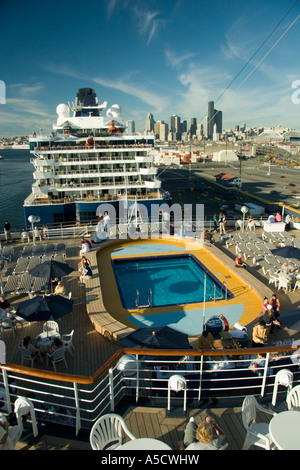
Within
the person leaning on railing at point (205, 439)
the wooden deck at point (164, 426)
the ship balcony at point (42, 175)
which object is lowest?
the wooden deck at point (164, 426)

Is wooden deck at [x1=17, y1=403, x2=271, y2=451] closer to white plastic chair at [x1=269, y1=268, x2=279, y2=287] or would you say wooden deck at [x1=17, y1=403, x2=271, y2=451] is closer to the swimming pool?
the swimming pool

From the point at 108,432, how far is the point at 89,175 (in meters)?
26.1

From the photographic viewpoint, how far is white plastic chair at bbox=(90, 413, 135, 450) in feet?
11.7

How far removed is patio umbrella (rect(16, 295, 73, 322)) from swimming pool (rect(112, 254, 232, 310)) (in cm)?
325

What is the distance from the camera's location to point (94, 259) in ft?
46.4

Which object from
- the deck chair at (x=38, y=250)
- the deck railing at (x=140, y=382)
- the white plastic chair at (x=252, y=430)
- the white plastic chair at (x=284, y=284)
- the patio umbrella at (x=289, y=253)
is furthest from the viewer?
the deck chair at (x=38, y=250)

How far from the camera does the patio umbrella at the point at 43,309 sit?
24.8 feet

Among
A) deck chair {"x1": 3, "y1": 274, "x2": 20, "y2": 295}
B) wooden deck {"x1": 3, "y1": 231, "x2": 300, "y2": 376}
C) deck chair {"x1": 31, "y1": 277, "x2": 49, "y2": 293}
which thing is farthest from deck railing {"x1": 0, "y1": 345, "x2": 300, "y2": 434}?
deck chair {"x1": 3, "y1": 274, "x2": 20, "y2": 295}

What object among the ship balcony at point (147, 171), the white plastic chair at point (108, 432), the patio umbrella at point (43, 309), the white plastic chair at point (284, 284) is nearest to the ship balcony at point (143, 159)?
the ship balcony at point (147, 171)

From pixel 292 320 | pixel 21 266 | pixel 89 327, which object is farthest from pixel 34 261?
pixel 292 320

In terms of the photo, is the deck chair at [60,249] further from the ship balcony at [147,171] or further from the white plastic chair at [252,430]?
the ship balcony at [147,171]

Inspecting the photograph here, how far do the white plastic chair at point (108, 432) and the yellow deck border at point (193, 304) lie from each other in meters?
5.92

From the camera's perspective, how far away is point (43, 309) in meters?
7.60
